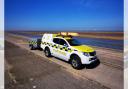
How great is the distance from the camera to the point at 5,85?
5.69 m

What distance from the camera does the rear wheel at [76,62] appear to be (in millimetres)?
7910

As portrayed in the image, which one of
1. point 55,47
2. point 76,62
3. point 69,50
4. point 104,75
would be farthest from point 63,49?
point 104,75

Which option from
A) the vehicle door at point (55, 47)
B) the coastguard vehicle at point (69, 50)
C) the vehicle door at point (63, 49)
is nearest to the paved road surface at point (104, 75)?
the coastguard vehicle at point (69, 50)

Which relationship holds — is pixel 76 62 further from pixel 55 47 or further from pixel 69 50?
pixel 55 47

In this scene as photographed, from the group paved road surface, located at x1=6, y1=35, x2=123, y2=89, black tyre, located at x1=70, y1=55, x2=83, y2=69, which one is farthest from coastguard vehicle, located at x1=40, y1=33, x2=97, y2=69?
paved road surface, located at x1=6, y1=35, x2=123, y2=89

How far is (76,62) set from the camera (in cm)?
804

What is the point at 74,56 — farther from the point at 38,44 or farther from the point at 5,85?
the point at 38,44

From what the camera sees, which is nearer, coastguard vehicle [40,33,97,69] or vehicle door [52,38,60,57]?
coastguard vehicle [40,33,97,69]

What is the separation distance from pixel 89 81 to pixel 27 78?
9.89 feet

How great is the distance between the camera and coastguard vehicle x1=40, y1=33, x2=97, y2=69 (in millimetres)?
7807

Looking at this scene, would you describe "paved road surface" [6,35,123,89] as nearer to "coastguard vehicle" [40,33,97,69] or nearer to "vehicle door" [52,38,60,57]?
"coastguard vehicle" [40,33,97,69]

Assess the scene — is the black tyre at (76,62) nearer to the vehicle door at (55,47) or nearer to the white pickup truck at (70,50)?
the white pickup truck at (70,50)

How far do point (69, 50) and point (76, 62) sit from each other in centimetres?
94

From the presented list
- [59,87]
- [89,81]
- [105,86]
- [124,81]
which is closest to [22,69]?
[59,87]
